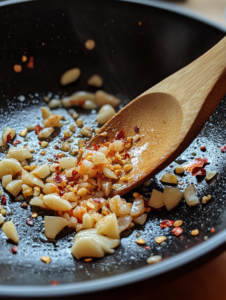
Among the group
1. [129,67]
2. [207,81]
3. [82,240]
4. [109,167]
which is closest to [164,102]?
[207,81]

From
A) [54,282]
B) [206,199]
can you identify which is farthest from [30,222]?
[206,199]

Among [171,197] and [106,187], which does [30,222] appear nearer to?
[106,187]

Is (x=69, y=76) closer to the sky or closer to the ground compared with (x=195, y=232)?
closer to the sky

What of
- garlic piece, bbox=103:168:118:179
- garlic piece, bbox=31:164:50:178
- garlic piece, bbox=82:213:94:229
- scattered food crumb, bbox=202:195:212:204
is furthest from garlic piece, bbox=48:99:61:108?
scattered food crumb, bbox=202:195:212:204

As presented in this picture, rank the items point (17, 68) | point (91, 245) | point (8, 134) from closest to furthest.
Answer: point (91, 245) → point (8, 134) → point (17, 68)

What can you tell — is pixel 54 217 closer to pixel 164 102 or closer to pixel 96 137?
pixel 96 137

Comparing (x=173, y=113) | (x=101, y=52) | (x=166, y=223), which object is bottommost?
(x=166, y=223)

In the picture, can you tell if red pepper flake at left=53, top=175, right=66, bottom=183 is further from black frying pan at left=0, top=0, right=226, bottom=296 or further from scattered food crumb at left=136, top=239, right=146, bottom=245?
scattered food crumb at left=136, top=239, right=146, bottom=245
